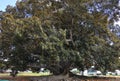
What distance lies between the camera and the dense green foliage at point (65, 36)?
71.9 ft

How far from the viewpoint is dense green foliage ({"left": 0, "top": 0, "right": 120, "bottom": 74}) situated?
21.9 metres

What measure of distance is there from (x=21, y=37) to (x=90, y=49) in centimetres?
603

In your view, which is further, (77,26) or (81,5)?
(77,26)

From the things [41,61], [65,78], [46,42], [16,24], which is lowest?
[65,78]

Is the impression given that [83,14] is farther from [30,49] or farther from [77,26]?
[30,49]

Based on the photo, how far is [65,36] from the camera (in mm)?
22172

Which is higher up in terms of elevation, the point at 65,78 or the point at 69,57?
the point at 69,57

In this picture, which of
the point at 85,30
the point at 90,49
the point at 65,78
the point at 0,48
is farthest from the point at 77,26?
the point at 0,48

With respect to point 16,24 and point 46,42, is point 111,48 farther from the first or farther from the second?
point 16,24

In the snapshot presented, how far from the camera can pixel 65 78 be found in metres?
24.7

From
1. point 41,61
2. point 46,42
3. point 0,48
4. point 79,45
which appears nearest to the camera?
point 46,42

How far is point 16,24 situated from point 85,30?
20.6 ft

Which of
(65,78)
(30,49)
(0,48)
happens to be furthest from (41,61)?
(0,48)

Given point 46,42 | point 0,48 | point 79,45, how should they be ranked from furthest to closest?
point 0,48, point 79,45, point 46,42
